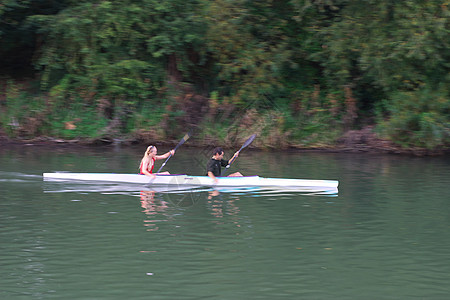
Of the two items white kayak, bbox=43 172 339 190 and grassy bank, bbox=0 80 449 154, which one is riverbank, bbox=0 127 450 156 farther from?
white kayak, bbox=43 172 339 190

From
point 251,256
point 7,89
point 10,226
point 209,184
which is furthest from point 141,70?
point 251,256

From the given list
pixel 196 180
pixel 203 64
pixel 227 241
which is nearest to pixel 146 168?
pixel 196 180

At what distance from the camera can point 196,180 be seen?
47.2ft

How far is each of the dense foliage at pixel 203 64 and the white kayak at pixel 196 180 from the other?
25.0 feet

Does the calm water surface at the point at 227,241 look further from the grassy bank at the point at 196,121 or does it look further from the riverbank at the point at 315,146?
the grassy bank at the point at 196,121

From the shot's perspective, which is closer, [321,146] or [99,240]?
[99,240]

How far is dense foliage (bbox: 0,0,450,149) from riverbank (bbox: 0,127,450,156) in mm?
260

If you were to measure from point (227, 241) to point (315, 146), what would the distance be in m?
Answer: 12.9

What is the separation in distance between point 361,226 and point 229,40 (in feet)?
43.3

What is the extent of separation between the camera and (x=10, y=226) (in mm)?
10250

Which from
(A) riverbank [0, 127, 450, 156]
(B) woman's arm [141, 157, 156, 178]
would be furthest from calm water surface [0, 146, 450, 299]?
(A) riverbank [0, 127, 450, 156]

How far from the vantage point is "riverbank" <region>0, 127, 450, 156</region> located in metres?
20.7

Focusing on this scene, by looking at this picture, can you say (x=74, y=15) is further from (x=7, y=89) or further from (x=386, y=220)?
(x=386, y=220)

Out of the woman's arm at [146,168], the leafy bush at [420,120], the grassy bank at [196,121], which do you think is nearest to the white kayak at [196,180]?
the woman's arm at [146,168]
